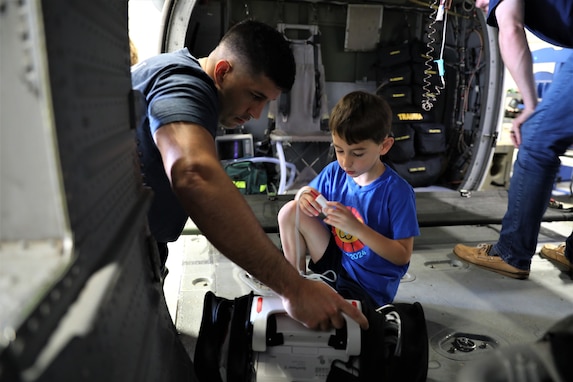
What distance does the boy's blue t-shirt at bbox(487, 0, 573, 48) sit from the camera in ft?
5.97

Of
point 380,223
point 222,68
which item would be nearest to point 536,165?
point 380,223

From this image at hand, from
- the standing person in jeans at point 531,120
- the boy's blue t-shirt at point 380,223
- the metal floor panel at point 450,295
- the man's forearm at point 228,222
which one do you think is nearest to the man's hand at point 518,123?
the standing person in jeans at point 531,120

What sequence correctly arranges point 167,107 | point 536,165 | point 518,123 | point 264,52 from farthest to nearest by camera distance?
1. point 518,123
2. point 536,165
3. point 264,52
4. point 167,107

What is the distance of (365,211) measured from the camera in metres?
1.69

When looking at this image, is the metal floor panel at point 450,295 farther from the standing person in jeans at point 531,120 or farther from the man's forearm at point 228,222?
the man's forearm at point 228,222

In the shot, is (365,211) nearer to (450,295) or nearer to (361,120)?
(361,120)

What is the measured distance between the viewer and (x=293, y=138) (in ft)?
13.9

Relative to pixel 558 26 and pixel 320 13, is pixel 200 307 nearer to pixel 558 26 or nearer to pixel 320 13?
pixel 558 26

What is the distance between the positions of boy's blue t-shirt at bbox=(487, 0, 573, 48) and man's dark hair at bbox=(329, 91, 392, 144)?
0.88 metres

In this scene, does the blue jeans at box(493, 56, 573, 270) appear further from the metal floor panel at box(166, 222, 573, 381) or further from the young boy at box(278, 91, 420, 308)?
the young boy at box(278, 91, 420, 308)

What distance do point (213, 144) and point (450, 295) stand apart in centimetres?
155

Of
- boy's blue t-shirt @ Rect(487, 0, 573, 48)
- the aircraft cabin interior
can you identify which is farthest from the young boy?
boy's blue t-shirt @ Rect(487, 0, 573, 48)

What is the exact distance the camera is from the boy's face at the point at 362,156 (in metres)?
1.64

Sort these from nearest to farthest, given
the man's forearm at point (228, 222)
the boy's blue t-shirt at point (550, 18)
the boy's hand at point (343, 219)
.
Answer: the man's forearm at point (228, 222) → the boy's hand at point (343, 219) → the boy's blue t-shirt at point (550, 18)
